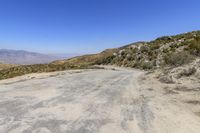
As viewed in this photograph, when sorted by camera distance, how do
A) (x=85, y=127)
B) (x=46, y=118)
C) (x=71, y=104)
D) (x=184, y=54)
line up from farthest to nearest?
(x=184, y=54), (x=71, y=104), (x=46, y=118), (x=85, y=127)

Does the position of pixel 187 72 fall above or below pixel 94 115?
above

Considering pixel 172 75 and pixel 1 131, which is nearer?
pixel 1 131

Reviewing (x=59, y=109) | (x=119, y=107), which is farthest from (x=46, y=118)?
(x=119, y=107)

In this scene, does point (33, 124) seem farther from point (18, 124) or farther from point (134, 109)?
point (134, 109)

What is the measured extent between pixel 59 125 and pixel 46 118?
102 cm

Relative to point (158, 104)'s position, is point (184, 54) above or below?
above

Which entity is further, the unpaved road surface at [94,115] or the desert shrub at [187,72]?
the desert shrub at [187,72]

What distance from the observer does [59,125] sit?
312 inches

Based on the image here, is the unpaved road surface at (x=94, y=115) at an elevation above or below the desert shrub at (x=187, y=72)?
below

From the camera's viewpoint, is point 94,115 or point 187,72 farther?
point 187,72

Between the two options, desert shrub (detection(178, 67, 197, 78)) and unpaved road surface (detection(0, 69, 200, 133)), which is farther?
desert shrub (detection(178, 67, 197, 78))

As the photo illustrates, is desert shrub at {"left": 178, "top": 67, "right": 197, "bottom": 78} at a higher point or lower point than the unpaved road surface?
higher

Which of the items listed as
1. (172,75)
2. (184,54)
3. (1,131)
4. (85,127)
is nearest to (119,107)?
(85,127)

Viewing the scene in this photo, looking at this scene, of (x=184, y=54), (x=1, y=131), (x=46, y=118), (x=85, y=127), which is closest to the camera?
(x=1, y=131)
